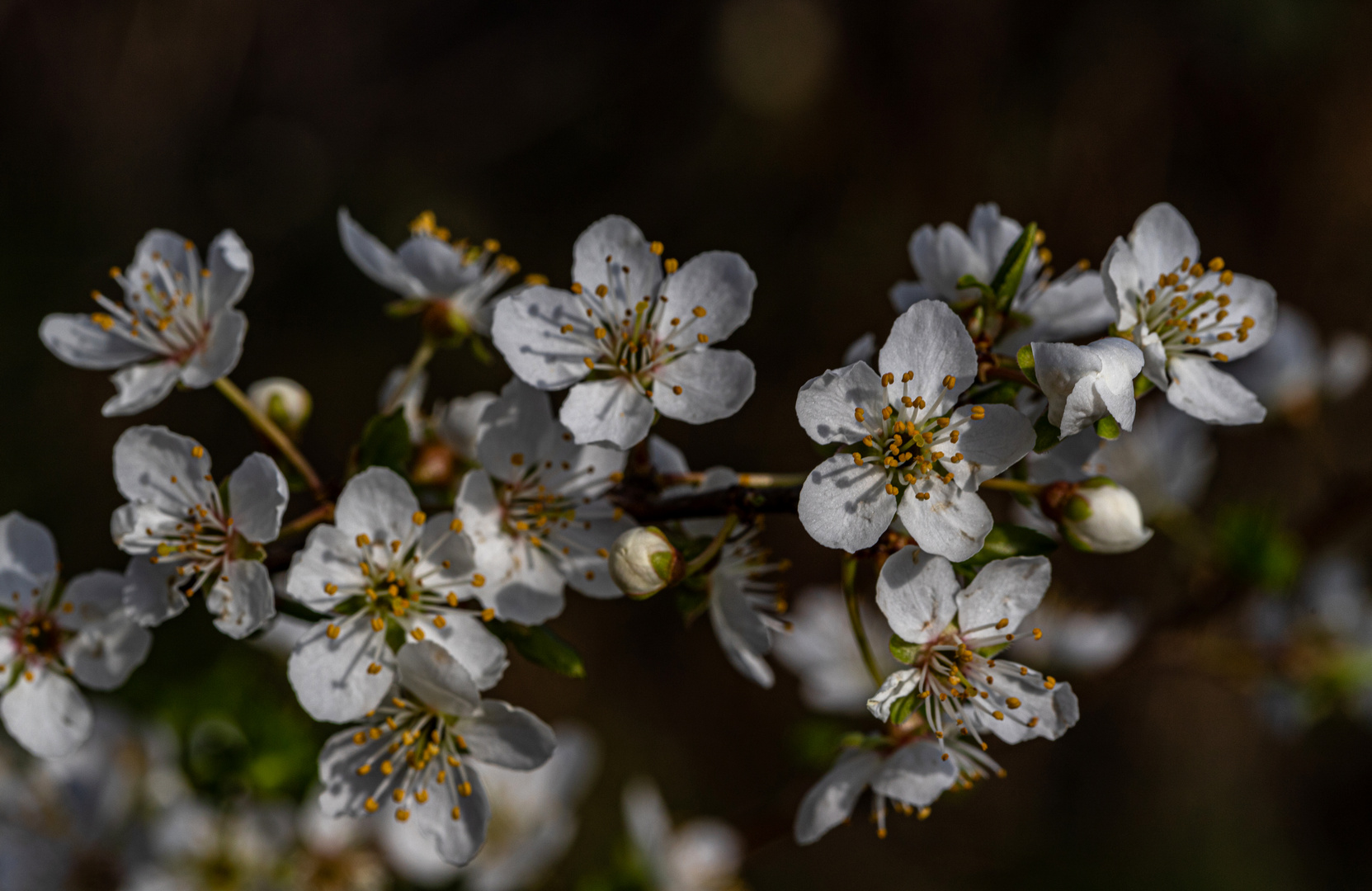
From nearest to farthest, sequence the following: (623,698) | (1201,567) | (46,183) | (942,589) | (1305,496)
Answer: (942,589) → (1201,567) → (1305,496) → (623,698) → (46,183)

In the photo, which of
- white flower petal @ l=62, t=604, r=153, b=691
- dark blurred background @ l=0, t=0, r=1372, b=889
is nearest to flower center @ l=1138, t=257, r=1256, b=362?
white flower petal @ l=62, t=604, r=153, b=691

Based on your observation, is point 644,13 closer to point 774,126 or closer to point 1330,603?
point 774,126

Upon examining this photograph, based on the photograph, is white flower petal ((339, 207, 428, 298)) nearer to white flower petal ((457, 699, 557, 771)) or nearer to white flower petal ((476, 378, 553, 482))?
white flower petal ((476, 378, 553, 482))

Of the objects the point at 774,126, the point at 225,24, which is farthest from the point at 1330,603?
the point at 225,24

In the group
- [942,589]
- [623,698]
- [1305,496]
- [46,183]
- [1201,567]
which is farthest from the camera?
[46,183]

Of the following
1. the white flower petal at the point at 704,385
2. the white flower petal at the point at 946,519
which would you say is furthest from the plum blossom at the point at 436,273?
the white flower petal at the point at 946,519

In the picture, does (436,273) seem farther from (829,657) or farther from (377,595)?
(829,657)
